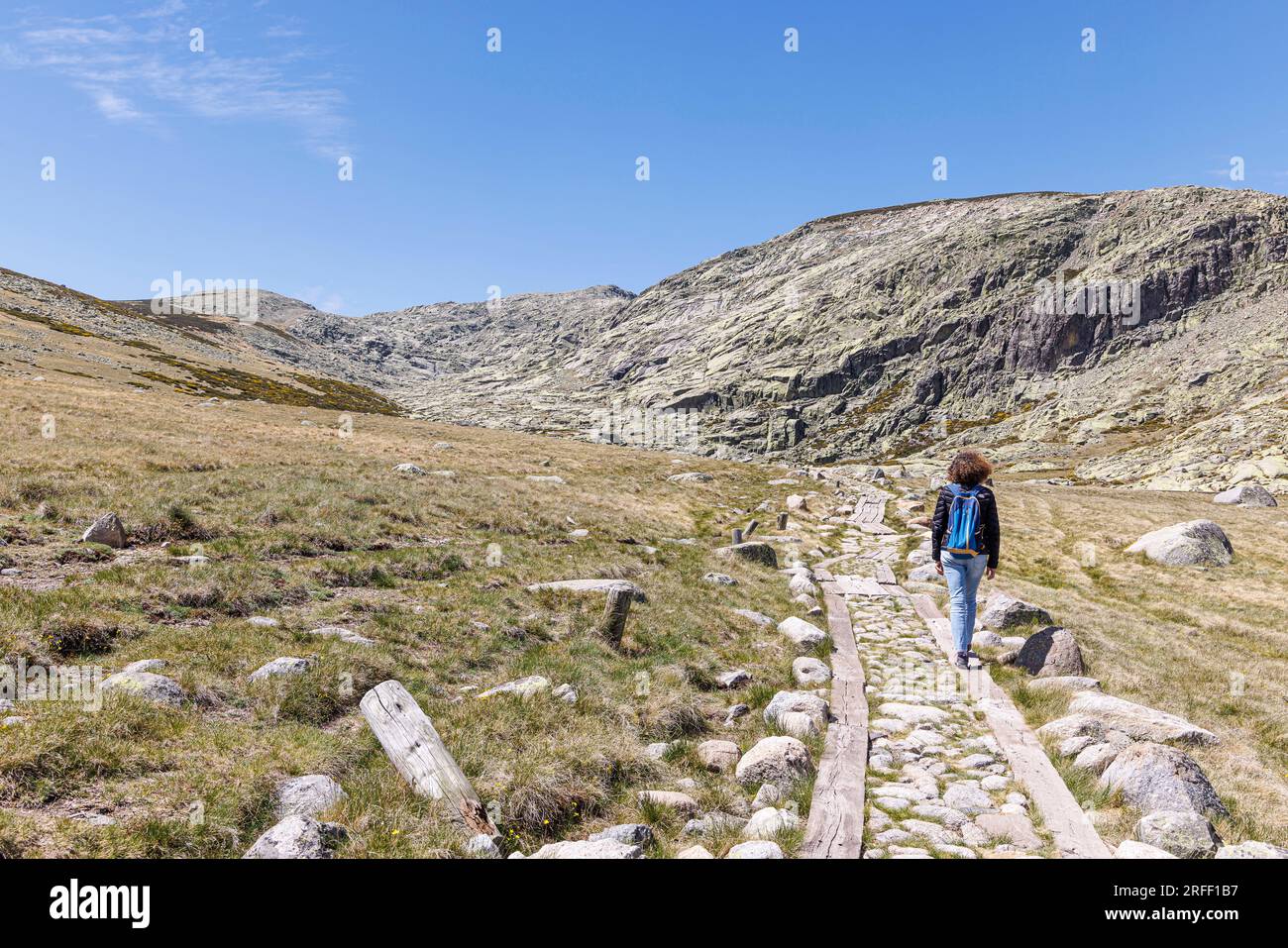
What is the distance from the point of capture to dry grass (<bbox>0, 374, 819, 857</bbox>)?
5.45 meters

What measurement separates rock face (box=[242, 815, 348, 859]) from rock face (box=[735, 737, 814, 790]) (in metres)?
4.24

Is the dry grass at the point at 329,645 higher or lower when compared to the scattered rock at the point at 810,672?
higher

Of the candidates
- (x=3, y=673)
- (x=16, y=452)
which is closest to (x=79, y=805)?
(x=3, y=673)

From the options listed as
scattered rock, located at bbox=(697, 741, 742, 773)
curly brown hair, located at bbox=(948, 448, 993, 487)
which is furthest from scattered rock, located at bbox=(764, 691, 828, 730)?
curly brown hair, located at bbox=(948, 448, 993, 487)

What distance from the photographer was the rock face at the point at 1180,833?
5367 millimetres

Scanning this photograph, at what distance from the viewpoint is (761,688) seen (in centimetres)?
984

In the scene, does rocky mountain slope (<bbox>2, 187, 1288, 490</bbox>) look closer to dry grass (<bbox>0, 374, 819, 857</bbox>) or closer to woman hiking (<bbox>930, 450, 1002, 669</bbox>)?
woman hiking (<bbox>930, 450, 1002, 669</bbox>)

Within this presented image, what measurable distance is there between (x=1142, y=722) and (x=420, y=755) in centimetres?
915

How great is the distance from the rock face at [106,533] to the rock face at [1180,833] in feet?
57.3

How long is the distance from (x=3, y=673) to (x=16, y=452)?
1734 centimetres

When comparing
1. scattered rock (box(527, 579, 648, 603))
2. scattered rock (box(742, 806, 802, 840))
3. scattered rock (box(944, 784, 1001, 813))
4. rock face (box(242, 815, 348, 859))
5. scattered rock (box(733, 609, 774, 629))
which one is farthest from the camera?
scattered rock (box(527, 579, 648, 603))

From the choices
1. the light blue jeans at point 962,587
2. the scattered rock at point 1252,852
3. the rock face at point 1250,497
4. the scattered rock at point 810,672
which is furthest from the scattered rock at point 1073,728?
the rock face at point 1250,497

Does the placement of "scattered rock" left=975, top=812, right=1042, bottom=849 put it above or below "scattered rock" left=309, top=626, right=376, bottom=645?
below

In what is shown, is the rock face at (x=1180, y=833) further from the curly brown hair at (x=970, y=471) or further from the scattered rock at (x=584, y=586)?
the scattered rock at (x=584, y=586)
